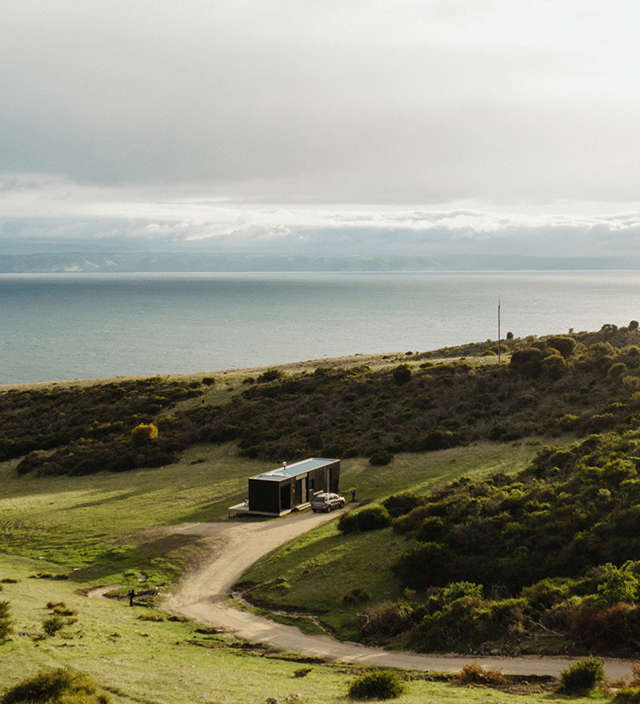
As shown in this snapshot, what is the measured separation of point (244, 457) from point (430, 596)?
96.0ft

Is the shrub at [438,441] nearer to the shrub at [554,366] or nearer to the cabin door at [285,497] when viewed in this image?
the cabin door at [285,497]

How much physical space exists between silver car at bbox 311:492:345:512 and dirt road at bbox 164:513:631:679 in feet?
1.87

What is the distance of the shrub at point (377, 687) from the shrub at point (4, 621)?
1041cm

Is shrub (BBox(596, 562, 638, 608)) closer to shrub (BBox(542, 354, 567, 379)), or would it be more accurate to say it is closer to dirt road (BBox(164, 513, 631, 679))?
dirt road (BBox(164, 513, 631, 679))

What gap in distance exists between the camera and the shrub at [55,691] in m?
14.8

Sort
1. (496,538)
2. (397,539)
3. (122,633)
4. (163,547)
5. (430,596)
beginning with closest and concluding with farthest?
1. (122,633)
2. (430,596)
3. (496,538)
4. (397,539)
5. (163,547)

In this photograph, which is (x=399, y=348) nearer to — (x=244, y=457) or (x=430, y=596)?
(x=244, y=457)

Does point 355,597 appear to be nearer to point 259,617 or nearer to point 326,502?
point 259,617

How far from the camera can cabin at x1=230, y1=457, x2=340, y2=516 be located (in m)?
38.3

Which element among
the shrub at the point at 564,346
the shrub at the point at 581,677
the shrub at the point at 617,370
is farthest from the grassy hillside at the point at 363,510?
the shrub at the point at 581,677

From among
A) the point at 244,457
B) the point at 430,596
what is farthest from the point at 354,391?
the point at 430,596

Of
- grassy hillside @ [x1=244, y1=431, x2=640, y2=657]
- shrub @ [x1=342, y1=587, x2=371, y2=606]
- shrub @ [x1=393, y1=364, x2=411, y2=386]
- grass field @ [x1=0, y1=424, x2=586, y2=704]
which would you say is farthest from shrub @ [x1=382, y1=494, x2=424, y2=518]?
shrub @ [x1=393, y1=364, x2=411, y2=386]

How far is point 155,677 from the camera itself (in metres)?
17.5

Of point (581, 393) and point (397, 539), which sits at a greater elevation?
point (581, 393)
